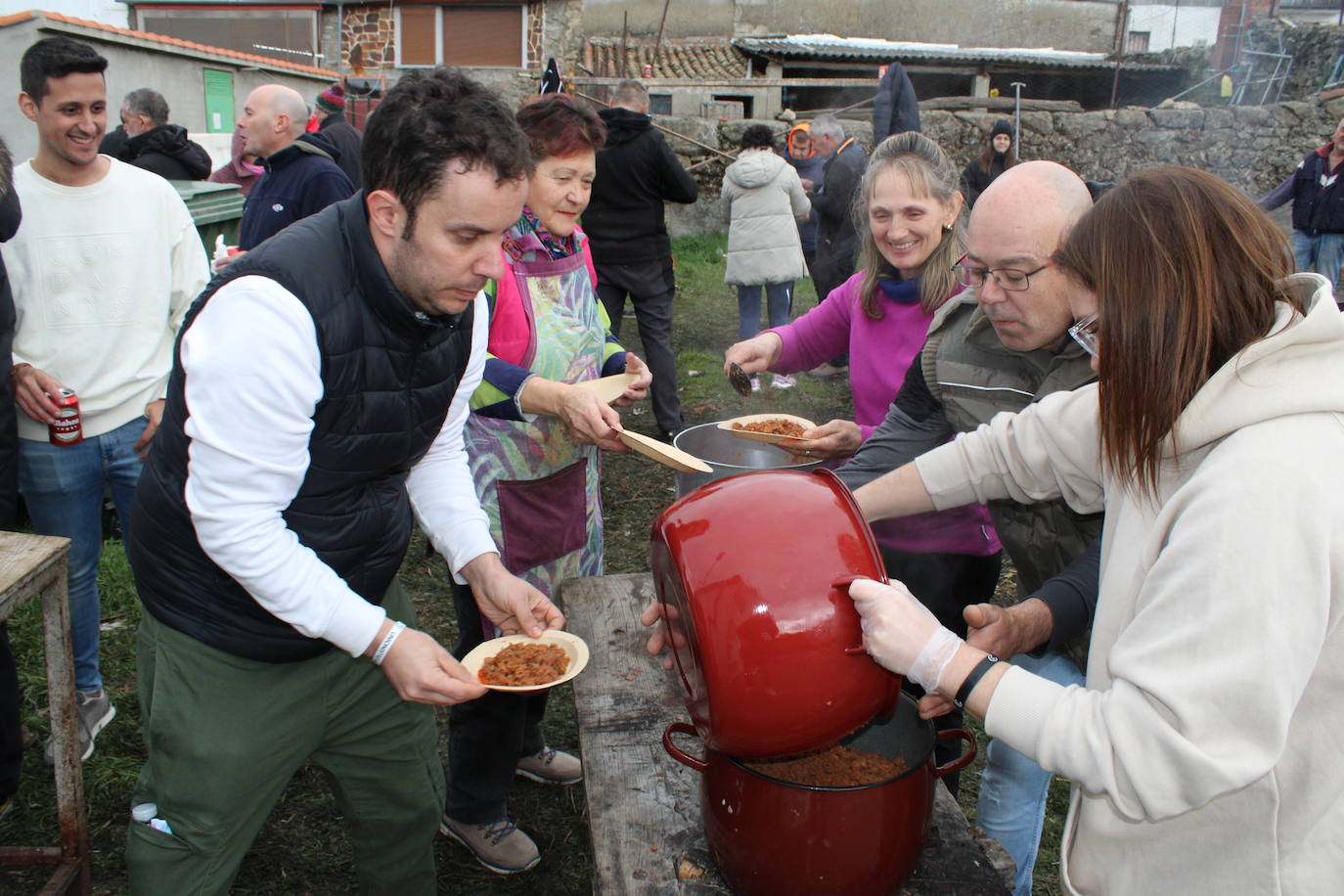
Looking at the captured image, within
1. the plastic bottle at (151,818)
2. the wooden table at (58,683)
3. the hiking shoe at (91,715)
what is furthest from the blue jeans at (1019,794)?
the hiking shoe at (91,715)

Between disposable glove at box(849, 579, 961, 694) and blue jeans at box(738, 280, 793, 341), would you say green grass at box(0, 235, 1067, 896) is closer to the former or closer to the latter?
disposable glove at box(849, 579, 961, 694)

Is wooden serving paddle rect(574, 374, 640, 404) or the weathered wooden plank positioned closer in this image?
the weathered wooden plank

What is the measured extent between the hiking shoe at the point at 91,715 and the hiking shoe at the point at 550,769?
4.49 ft

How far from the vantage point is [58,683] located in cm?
213

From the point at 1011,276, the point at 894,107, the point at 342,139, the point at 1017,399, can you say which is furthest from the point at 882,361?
the point at 342,139

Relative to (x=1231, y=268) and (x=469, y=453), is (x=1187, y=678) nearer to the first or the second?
(x=1231, y=268)

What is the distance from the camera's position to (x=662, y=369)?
5930 mm

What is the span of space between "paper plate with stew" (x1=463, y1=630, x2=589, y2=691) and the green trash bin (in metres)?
4.11

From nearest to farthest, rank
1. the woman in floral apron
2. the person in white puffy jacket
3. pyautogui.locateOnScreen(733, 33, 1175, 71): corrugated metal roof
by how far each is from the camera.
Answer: the woman in floral apron, the person in white puffy jacket, pyautogui.locateOnScreen(733, 33, 1175, 71): corrugated metal roof

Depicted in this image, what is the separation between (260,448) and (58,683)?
1143 millimetres

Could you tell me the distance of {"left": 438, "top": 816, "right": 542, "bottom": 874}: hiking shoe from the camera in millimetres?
2607

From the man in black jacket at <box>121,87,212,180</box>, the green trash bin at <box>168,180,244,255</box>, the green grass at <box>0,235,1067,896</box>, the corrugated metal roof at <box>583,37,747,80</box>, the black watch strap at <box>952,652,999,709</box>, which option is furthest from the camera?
the corrugated metal roof at <box>583,37,747,80</box>

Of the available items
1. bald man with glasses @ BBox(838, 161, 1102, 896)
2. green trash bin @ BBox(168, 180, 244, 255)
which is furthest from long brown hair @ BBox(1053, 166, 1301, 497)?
green trash bin @ BBox(168, 180, 244, 255)

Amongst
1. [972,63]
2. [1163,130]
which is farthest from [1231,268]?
[972,63]
